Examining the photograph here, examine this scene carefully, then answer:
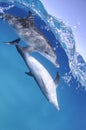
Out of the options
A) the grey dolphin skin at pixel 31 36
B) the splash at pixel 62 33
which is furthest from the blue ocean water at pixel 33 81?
the grey dolphin skin at pixel 31 36

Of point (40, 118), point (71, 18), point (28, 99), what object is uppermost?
point (71, 18)

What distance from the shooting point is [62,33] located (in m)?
8.30

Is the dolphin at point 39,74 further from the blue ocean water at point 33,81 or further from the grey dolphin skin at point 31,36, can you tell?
the blue ocean water at point 33,81

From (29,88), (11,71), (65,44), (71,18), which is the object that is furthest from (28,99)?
(71,18)

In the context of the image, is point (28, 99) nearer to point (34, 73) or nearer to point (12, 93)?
point (12, 93)

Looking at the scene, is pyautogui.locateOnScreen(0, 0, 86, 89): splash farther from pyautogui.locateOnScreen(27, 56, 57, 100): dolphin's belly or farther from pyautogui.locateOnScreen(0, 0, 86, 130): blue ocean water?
pyautogui.locateOnScreen(27, 56, 57, 100): dolphin's belly

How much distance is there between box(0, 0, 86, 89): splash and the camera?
777 centimetres

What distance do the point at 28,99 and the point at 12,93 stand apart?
0.59 meters

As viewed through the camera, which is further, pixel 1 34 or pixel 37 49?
pixel 1 34

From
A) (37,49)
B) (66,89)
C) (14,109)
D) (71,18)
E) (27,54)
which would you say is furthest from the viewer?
(66,89)

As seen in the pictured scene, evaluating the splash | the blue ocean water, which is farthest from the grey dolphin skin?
the splash

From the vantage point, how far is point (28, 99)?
27.8 ft

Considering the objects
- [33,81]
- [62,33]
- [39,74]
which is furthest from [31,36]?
[62,33]

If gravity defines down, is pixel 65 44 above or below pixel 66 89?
above
